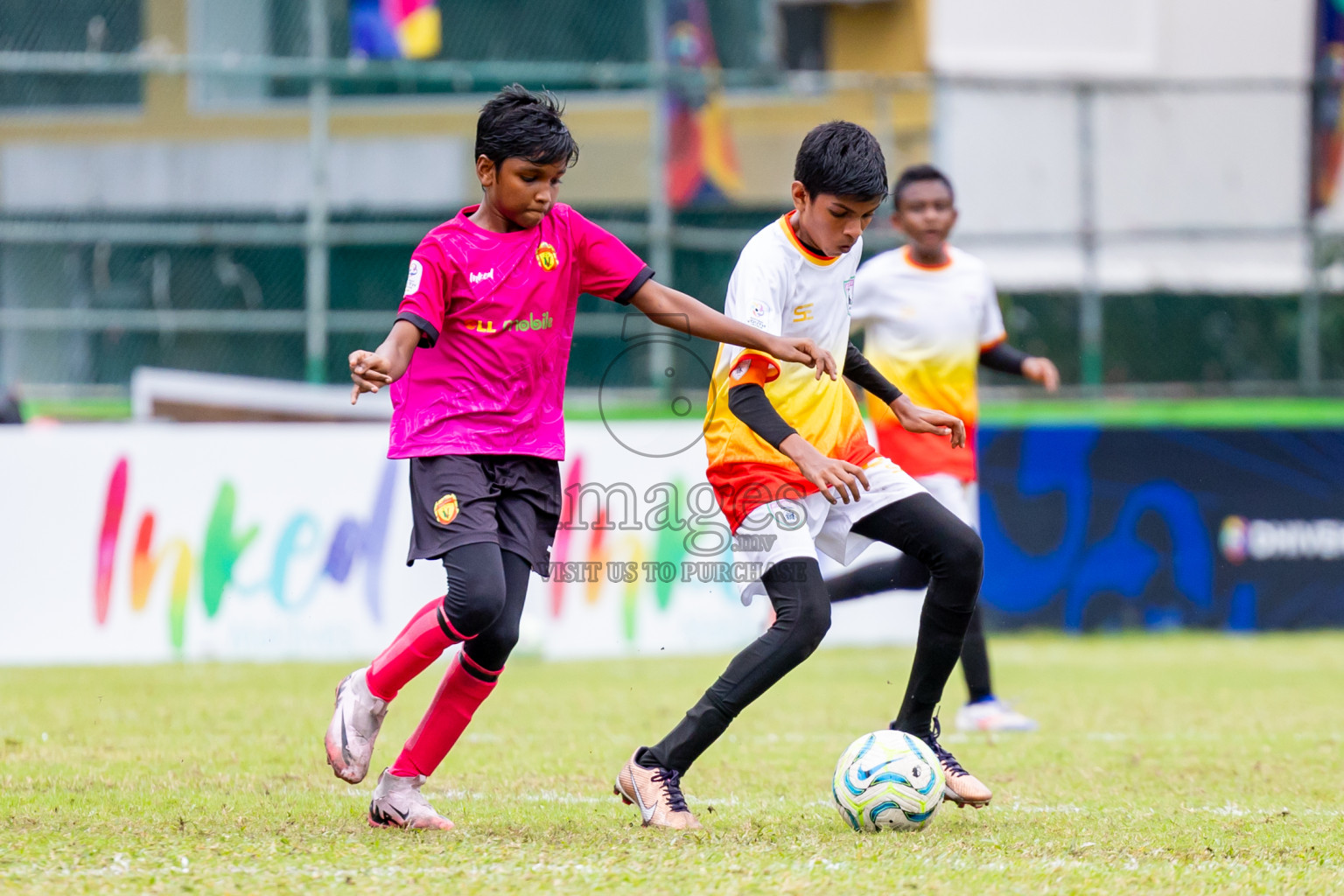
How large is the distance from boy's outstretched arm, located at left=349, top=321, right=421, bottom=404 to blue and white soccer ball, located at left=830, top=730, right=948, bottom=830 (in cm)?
155

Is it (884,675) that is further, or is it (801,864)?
(884,675)

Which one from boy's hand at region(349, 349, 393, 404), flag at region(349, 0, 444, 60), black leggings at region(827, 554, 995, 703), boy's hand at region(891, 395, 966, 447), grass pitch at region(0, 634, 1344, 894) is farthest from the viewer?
flag at region(349, 0, 444, 60)

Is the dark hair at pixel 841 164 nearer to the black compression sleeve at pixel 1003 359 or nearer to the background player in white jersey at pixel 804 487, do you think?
the background player in white jersey at pixel 804 487

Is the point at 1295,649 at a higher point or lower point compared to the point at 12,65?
lower

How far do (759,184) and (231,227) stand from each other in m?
3.82

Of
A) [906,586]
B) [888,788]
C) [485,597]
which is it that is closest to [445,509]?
[485,597]

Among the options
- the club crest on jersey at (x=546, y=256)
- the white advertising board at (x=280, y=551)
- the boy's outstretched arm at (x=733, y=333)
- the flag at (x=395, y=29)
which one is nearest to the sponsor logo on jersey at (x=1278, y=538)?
the white advertising board at (x=280, y=551)

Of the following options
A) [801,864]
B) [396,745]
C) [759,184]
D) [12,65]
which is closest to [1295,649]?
[759,184]

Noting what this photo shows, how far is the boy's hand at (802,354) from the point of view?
416 cm

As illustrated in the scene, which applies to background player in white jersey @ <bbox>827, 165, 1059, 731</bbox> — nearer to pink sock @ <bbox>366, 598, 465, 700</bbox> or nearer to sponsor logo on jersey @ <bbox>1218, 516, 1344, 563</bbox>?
pink sock @ <bbox>366, 598, 465, 700</bbox>

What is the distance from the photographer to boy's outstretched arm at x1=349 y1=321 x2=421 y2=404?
12.4ft

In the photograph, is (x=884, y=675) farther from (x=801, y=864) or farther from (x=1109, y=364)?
(x=801, y=864)

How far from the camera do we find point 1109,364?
11695mm

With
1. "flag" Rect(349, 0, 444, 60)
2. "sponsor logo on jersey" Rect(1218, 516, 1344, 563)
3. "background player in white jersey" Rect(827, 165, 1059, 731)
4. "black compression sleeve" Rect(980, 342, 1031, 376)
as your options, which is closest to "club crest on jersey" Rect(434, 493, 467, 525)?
"background player in white jersey" Rect(827, 165, 1059, 731)
